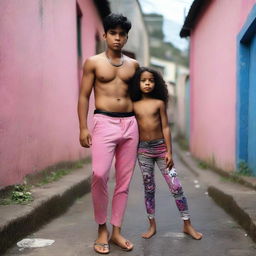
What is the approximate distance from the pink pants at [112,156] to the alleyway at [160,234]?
345 millimetres

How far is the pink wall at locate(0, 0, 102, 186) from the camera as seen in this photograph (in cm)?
435

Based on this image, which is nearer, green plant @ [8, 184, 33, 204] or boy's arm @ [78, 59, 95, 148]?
boy's arm @ [78, 59, 95, 148]

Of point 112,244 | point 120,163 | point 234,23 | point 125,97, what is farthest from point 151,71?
point 234,23

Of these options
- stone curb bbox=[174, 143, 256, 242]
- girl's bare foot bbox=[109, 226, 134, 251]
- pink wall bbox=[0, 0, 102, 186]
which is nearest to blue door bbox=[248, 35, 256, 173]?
stone curb bbox=[174, 143, 256, 242]

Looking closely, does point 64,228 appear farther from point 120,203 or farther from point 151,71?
point 151,71

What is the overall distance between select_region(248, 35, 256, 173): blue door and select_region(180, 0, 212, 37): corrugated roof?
2900 millimetres

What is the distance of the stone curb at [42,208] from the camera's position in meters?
3.31

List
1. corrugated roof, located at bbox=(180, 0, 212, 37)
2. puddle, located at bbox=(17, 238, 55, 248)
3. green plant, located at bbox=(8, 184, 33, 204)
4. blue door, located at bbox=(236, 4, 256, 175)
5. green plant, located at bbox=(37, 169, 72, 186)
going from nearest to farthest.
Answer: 1. puddle, located at bbox=(17, 238, 55, 248)
2. green plant, located at bbox=(8, 184, 33, 204)
3. green plant, located at bbox=(37, 169, 72, 186)
4. blue door, located at bbox=(236, 4, 256, 175)
5. corrugated roof, located at bbox=(180, 0, 212, 37)

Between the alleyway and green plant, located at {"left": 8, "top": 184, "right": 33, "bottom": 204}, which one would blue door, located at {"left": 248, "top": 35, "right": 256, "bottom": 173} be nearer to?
the alleyway

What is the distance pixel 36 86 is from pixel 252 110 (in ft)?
9.85

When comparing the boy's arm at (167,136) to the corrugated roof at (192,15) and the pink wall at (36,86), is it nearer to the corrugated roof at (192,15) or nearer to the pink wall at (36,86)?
the pink wall at (36,86)

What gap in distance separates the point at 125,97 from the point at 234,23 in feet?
12.8

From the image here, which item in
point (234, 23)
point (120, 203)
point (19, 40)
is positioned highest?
point (234, 23)

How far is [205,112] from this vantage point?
9305 millimetres
